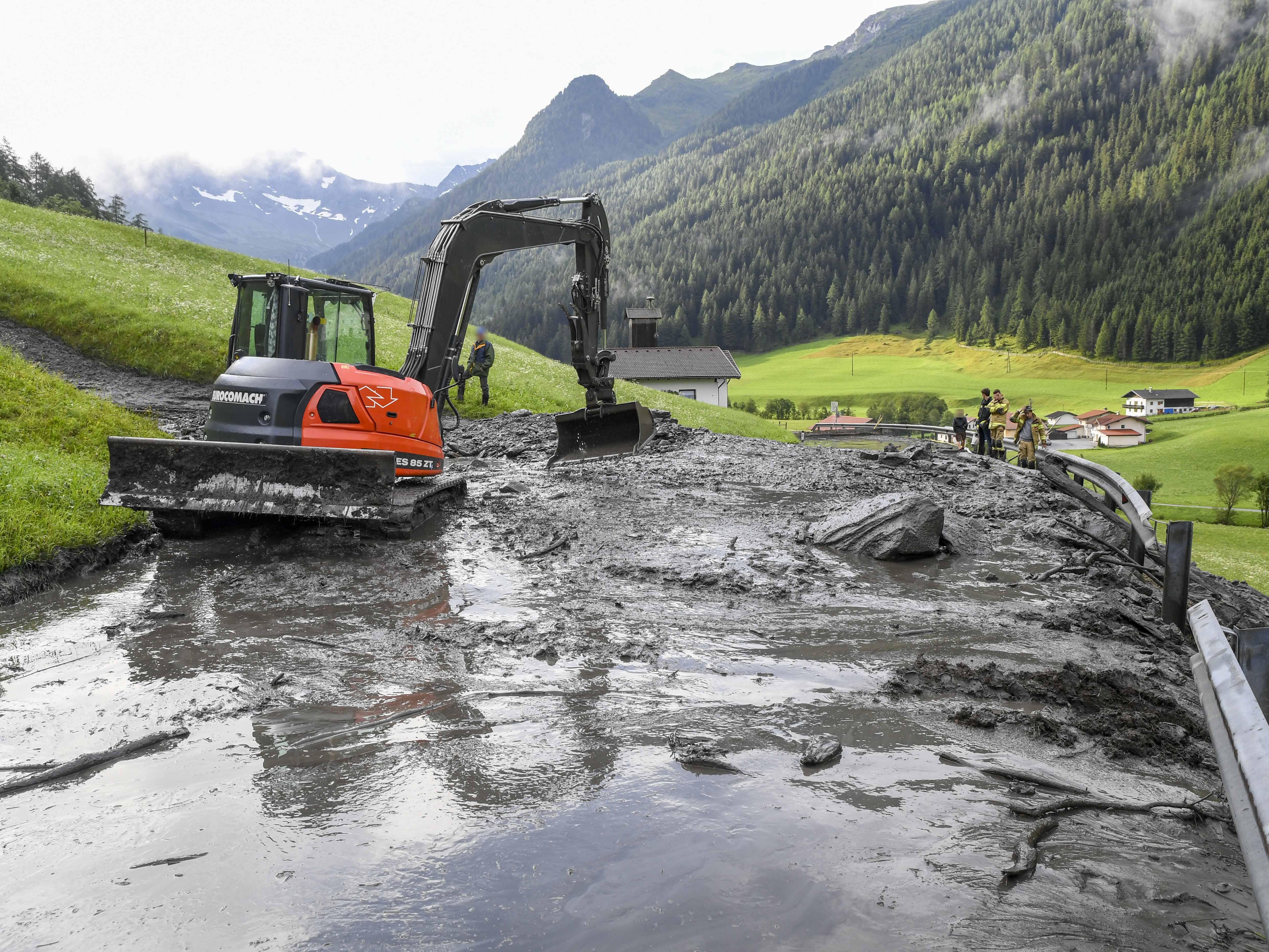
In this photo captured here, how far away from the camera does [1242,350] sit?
149750mm

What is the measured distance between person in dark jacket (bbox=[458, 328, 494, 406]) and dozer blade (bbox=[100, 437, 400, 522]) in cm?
1225

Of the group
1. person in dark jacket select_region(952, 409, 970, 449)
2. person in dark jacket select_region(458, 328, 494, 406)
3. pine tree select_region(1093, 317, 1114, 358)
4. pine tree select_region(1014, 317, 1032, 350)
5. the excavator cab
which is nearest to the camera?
the excavator cab

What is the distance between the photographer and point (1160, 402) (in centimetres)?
11731

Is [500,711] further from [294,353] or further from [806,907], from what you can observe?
[294,353]

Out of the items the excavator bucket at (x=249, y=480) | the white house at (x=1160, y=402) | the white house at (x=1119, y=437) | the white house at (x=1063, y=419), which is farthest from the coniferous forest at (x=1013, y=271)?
the excavator bucket at (x=249, y=480)

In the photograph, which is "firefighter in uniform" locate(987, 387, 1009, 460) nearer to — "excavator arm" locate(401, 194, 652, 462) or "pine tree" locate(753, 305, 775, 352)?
"excavator arm" locate(401, 194, 652, 462)

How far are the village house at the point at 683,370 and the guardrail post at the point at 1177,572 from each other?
56.7 metres

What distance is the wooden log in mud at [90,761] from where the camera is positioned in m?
4.56

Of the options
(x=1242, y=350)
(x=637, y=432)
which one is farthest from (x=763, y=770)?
(x=1242, y=350)

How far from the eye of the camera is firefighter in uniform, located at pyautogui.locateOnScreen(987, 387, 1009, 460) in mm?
23359

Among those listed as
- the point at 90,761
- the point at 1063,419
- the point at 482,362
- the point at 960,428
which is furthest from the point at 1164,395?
the point at 90,761

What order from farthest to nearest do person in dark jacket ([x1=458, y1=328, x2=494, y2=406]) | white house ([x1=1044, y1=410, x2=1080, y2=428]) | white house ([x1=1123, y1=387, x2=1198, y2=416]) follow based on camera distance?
white house ([x1=1123, y1=387, x2=1198, y2=416]) < white house ([x1=1044, y1=410, x2=1080, y2=428]) < person in dark jacket ([x1=458, y1=328, x2=494, y2=406])

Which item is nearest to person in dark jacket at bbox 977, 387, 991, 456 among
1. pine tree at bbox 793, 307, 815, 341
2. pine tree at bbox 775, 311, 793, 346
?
pine tree at bbox 775, 311, 793, 346

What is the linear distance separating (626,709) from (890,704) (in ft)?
6.50
